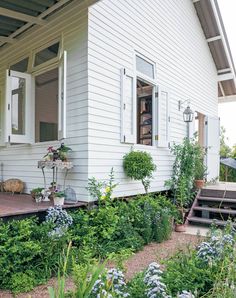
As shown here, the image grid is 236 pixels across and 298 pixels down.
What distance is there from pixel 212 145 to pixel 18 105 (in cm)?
599

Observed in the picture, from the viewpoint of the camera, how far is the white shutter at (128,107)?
498cm

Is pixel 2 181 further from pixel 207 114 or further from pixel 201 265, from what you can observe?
pixel 207 114

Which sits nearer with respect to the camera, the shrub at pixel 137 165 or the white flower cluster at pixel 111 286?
the white flower cluster at pixel 111 286

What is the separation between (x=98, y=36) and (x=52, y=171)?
7.57 ft

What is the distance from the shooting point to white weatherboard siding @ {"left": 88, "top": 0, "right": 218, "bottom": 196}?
14.6 feet

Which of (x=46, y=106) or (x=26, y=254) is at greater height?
(x=46, y=106)

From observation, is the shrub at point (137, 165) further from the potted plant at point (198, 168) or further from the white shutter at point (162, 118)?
the potted plant at point (198, 168)

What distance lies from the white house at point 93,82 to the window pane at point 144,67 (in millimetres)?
20

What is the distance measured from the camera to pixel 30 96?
5.41 meters

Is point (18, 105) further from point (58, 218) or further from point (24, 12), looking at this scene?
point (58, 218)

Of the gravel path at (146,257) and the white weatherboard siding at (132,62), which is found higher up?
the white weatherboard siding at (132,62)

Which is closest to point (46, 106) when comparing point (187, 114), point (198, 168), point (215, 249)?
point (187, 114)

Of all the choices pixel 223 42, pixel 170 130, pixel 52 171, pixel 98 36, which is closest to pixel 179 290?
pixel 52 171

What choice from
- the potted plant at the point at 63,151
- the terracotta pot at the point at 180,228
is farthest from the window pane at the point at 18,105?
the terracotta pot at the point at 180,228
